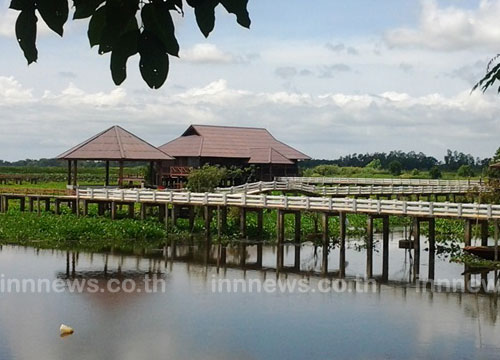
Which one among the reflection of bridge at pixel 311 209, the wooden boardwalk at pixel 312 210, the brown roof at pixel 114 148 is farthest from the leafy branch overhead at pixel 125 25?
the brown roof at pixel 114 148

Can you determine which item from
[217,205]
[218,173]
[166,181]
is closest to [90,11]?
[217,205]

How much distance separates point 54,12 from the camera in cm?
235

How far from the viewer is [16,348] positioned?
15.9 m

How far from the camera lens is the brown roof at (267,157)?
5451cm

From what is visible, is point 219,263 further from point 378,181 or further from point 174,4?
point 378,181

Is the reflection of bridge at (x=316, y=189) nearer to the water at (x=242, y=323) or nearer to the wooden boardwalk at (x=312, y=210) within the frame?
the wooden boardwalk at (x=312, y=210)

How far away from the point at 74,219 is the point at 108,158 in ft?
16.3

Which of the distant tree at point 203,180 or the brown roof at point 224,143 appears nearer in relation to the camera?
the distant tree at point 203,180

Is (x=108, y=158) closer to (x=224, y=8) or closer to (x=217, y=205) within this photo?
(x=217, y=205)

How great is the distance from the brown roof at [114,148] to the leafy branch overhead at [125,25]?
38765 millimetres

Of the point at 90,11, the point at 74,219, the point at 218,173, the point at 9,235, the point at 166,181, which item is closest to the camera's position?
the point at 90,11

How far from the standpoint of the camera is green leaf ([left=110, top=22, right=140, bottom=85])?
2.36 m

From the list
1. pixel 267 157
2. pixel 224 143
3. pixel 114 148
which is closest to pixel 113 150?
pixel 114 148

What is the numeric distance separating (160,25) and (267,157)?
5273 centimetres
